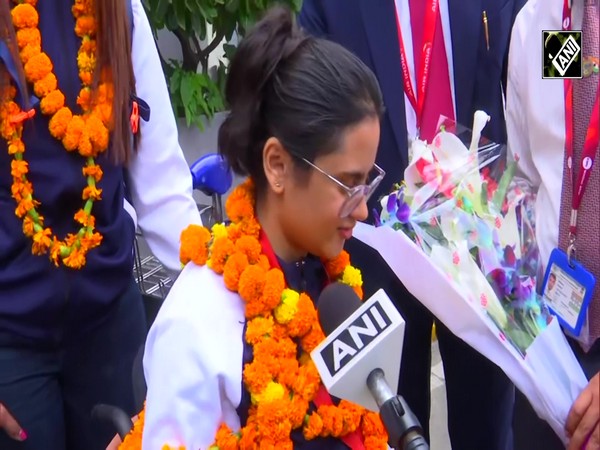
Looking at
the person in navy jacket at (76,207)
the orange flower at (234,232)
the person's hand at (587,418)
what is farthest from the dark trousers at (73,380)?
the person's hand at (587,418)

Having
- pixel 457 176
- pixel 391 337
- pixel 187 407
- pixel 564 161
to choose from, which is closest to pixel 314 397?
pixel 187 407

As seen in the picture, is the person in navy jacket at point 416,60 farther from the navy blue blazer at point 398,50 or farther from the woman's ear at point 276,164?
the woman's ear at point 276,164

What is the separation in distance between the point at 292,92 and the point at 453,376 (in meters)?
1.20

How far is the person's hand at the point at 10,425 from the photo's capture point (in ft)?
5.38

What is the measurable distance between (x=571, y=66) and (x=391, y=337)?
0.84 metres

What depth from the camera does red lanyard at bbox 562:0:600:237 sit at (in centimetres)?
163

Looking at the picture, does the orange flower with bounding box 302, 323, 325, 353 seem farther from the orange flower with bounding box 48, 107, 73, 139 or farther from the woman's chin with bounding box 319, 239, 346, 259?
the orange flower with bounding box 48, 107, 73, 139

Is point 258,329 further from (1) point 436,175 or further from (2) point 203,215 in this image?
(2) point 203,215

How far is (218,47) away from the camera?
4824 millimetres

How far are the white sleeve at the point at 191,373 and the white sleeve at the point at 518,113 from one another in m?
0.84

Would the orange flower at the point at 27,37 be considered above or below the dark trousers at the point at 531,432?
above

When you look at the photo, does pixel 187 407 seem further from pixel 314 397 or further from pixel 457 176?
pixel 457 176

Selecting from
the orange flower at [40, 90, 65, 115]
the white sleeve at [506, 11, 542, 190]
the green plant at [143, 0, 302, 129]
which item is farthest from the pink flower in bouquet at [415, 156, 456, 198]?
the green plant at [143, 0, 302, 129]

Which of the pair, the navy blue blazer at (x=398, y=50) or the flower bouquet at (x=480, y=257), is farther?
the navy blue blazer at (x=398, y=50)
